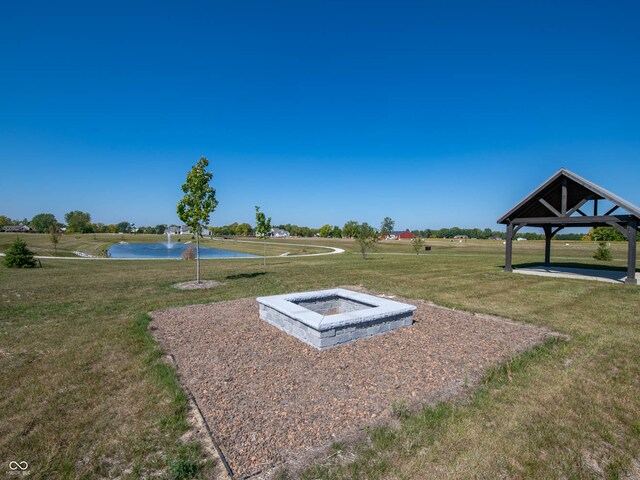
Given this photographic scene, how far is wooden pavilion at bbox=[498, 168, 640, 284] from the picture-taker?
1281 centimetres

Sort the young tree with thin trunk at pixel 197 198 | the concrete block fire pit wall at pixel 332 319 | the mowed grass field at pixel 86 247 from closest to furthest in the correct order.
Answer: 1. the concrete block fire pit wall at pixel 332 319
2. the young tree with thin trunk at pixel 197 198
3. the mowed grass field at pixel 86 247

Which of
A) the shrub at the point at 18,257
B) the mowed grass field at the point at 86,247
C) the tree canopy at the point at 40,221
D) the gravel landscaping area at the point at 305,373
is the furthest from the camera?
the tree canopy at the point at 40,221

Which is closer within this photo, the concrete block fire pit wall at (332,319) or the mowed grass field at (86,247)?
the concrete block fire pit wall at (332,319)

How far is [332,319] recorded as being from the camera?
6191 millimetres

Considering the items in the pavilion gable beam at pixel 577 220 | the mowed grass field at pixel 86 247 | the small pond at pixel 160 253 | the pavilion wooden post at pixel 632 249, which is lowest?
the small pond at pixel 160 253

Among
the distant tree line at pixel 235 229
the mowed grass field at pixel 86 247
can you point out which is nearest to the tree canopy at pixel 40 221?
the distant tree line at pixel 235 229

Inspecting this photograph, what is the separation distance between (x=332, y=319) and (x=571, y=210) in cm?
1445

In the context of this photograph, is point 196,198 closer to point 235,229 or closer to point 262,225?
point 262,225

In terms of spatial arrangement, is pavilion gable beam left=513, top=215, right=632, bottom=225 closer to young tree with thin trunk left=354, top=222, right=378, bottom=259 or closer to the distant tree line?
young tree with thin trunk left=354, top=222, right=378, bottom=259

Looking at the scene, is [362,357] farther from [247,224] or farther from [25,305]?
[247,224]

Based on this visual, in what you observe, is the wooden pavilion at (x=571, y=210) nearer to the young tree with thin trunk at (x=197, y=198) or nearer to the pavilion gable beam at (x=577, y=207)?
the pavilion gable beam at (x=577, y=207)

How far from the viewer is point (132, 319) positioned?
782cm

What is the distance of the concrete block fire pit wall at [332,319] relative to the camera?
6.00 m

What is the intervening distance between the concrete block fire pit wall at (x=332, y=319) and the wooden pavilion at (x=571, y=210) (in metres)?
11.6
